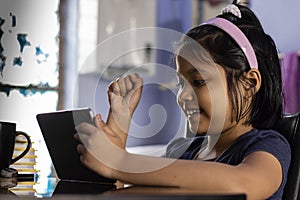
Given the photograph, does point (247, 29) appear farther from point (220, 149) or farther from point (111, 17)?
point (111, 17)

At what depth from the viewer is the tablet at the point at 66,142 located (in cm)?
91

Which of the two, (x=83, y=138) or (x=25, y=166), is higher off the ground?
(x=83, y=138)

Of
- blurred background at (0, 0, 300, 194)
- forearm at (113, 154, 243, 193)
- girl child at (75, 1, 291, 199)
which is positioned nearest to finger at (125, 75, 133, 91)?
girl child at (75, 1, 291, 199)

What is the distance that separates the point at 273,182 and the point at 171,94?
267 centimetres

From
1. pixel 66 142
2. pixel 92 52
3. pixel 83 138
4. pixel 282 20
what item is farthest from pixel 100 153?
pixel 92 52

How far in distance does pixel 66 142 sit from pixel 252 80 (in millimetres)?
393

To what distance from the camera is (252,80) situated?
1.12 meters

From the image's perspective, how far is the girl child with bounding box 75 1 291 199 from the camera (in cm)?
79

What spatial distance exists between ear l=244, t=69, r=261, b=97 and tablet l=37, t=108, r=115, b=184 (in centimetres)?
37

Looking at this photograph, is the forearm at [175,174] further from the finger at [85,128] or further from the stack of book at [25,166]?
the stack of book at [25,166]

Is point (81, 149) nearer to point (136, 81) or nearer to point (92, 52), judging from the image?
point (136, 81)

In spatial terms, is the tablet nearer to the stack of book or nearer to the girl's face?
the stack of book

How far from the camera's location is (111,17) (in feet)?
11.2

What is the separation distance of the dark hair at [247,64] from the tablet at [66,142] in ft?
1.08
